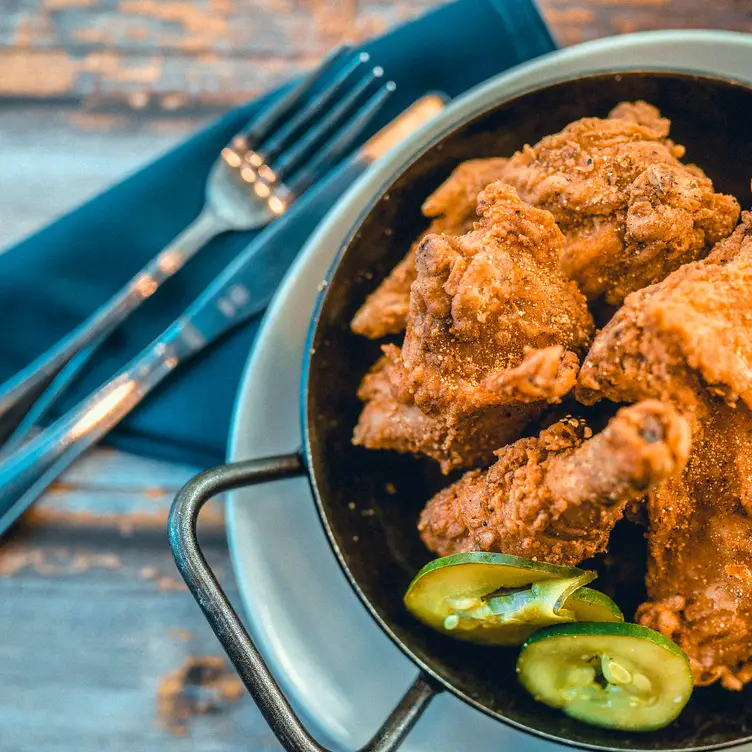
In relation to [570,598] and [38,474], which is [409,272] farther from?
[38,474]

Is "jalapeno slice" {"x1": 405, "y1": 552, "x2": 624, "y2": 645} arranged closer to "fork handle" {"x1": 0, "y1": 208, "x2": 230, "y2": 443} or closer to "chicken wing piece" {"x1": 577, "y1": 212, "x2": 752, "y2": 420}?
"chicken wing piece" {"x1": 577, "y1": 212, "x2": 752, "y2": 420}

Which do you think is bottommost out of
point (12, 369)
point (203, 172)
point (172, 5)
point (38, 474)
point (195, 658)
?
point (195, 658)

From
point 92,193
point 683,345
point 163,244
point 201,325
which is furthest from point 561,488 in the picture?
point 92,193

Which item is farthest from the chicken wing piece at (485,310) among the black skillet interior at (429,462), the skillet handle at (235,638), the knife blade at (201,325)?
the knife blade at (201,325)

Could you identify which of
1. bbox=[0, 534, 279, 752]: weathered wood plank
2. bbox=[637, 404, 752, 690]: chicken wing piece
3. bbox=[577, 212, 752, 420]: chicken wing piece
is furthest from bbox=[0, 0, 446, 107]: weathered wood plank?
bbox=[637, 404, 752, 690]: chicken wing piece

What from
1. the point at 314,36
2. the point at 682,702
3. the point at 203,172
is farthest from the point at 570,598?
the point at 314,36

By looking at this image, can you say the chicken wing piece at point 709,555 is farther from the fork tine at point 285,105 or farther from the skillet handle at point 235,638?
the fork tine at point 285,105

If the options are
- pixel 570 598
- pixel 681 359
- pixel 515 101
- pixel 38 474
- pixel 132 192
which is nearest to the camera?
pixel 681 359
